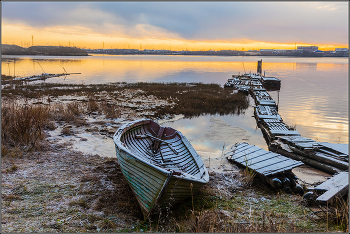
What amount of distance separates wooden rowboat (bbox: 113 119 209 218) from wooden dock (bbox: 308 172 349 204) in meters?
2.48

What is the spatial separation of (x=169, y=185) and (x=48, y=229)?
2279mm

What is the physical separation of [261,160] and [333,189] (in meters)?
2.56

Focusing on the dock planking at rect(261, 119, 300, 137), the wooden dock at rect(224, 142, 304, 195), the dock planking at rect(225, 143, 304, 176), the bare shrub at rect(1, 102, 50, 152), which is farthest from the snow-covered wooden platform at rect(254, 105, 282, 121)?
the bare shrub at rect(1, 102, 50, 152)

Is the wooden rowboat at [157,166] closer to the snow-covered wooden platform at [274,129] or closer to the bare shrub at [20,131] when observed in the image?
the bare shrub at [20,131]

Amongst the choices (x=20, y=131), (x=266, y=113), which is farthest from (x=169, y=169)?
(x=266, y=113)

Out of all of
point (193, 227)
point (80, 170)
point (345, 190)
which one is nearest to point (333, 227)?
point (345, 190)

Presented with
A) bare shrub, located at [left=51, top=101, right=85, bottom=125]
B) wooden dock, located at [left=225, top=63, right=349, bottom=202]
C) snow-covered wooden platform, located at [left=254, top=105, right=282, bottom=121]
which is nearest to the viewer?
wooden dock, located at [left=225, top=63, right=349, bottom=202]

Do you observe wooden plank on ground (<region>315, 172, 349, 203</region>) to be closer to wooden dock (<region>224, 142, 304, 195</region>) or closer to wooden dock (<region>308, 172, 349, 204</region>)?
wooden dock (<region>308, 172, 349, 204</region>)

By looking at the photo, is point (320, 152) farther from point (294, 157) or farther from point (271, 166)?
point (271, 166)

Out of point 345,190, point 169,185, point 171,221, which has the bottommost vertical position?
point 171,221

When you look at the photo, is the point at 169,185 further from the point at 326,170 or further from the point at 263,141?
the point at 263,141

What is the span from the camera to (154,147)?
7871 millimetres

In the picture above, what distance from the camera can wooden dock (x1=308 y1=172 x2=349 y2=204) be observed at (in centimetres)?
504

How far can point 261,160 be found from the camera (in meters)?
7.80
